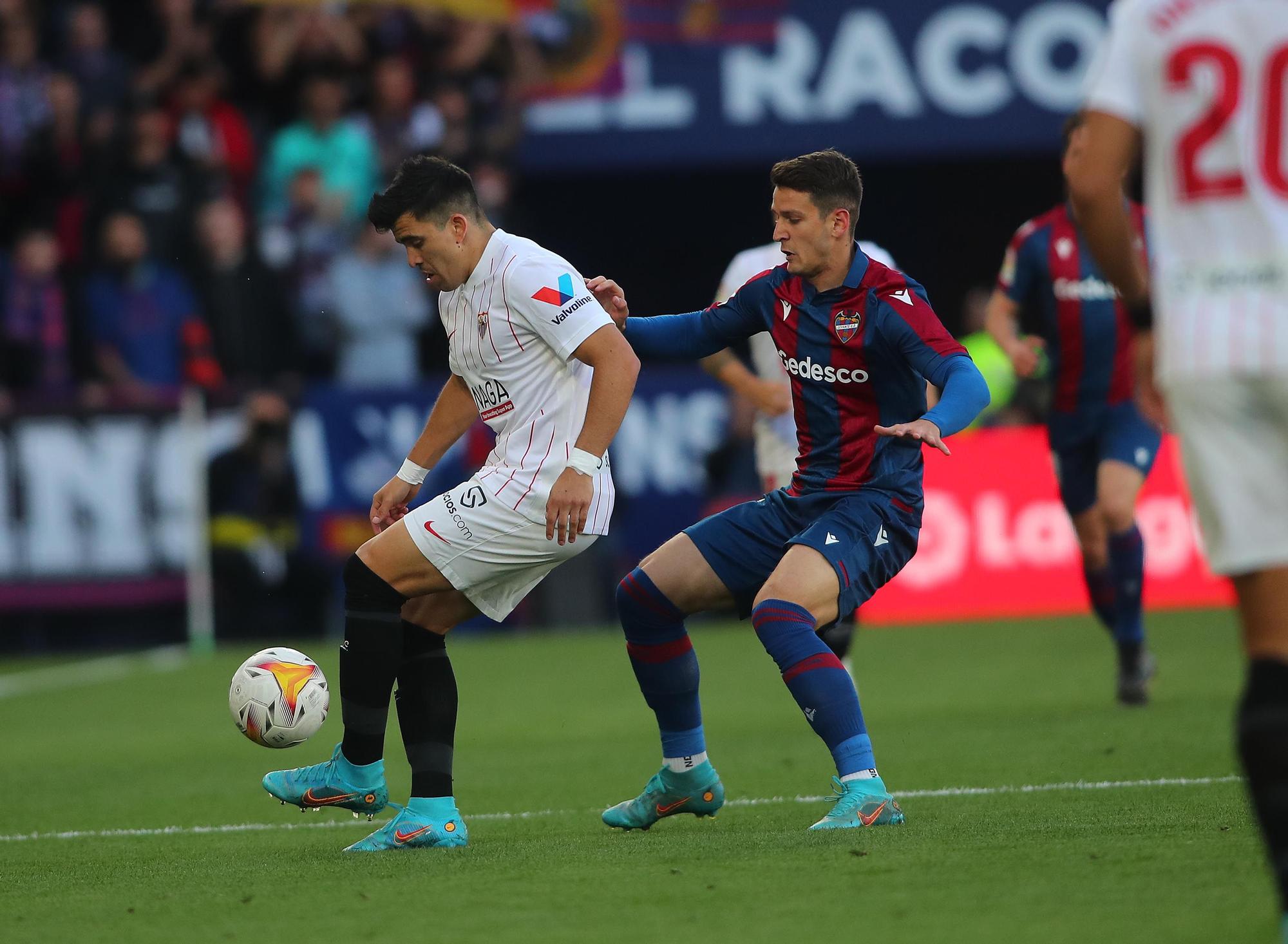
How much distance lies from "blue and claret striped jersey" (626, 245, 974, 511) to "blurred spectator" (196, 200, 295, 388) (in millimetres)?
8835

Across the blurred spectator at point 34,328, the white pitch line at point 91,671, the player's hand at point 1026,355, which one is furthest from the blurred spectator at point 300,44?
the player's hand at point 1026,355

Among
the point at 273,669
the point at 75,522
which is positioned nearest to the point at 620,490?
the point at 75,522

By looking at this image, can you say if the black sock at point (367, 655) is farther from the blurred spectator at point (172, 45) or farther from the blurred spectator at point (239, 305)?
the blurred spectator at point (172, 45)

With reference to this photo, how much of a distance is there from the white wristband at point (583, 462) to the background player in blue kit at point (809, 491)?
51 cm

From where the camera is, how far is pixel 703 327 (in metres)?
5.98

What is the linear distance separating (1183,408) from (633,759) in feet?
14.5

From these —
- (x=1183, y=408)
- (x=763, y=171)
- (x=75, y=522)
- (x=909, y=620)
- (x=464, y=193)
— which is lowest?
(x=909, y=620)

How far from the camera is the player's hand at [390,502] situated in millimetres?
5914

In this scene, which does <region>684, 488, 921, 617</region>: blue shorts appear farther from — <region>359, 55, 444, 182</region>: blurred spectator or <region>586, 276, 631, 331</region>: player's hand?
<region>359, 55, 444, 182</region>: blurred spectator

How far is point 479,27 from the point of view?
51.0ft

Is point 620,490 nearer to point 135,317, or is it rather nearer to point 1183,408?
point 135,317

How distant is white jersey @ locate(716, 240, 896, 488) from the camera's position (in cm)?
792

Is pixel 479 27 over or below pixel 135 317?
over

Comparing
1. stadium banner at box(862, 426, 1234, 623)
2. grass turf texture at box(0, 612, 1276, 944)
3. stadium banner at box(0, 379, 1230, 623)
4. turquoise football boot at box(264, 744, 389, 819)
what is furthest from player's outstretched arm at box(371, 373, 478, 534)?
stadium banner at box(862, 426, 1234, 623)
